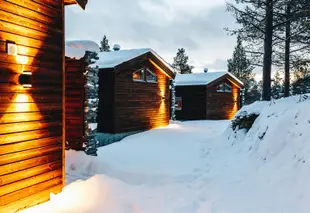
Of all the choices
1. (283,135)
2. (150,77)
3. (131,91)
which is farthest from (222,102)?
(283,135)

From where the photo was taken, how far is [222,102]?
80.9ft

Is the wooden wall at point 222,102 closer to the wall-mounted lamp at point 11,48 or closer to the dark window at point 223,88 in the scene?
the dark window at point 223,88

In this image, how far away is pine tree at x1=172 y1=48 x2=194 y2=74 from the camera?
48125 millimetres

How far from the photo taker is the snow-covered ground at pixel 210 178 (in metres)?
4.92

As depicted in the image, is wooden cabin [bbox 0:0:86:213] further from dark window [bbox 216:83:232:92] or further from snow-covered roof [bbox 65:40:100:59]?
dark window [bbox 216:83:232:92]

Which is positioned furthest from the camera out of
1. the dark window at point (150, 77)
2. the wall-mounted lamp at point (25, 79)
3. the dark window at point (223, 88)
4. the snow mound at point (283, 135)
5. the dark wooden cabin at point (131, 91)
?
the dark window at point (223, 88)

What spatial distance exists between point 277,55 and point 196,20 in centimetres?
2558

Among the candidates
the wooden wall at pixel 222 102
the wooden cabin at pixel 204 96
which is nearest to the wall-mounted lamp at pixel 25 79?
the wooden cabin at pixel 204 96

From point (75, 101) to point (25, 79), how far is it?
3.41 m

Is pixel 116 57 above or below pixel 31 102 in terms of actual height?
above

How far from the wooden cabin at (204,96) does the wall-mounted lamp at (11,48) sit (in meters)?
19.1

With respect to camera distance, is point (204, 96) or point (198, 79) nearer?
point (204, 96)

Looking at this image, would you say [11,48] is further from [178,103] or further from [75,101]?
[178,103]

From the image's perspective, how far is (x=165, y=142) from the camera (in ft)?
39.9
